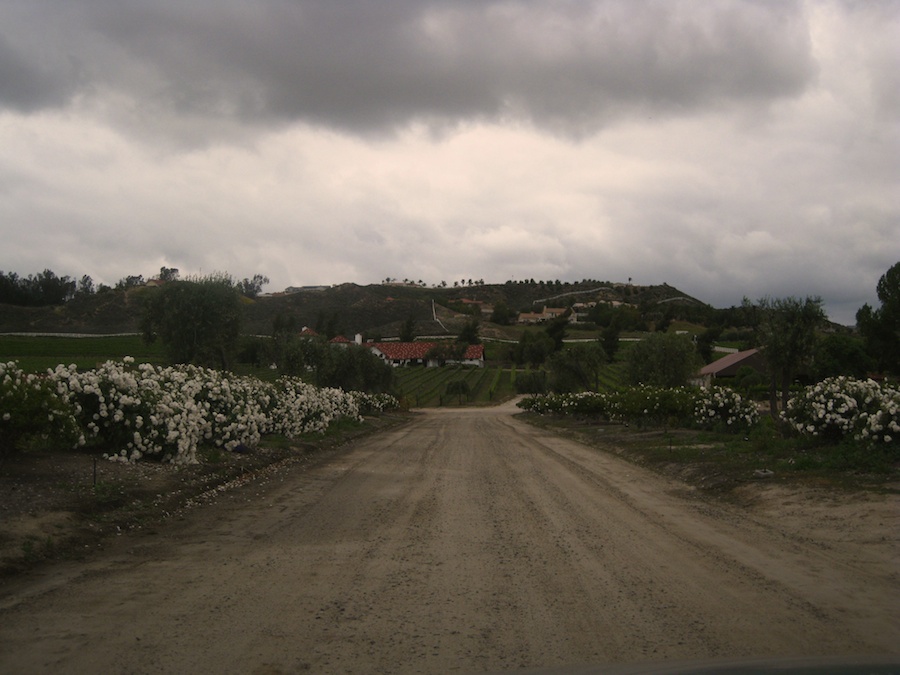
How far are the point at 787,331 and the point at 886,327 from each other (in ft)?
151

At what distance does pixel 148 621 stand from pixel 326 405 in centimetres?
2373

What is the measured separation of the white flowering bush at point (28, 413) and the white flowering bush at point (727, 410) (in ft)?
61.2

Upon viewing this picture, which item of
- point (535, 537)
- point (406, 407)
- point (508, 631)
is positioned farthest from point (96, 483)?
point (406, 407)

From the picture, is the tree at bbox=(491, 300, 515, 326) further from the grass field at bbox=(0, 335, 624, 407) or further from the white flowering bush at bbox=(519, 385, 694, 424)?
the white flowering bush at bbox=(519, 385, 694, 424)

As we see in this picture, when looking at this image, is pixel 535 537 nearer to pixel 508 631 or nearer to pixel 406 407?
pixel 508 631

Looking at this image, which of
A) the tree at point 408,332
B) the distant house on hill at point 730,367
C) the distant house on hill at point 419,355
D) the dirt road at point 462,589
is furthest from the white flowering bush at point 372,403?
the tree at point 408,332

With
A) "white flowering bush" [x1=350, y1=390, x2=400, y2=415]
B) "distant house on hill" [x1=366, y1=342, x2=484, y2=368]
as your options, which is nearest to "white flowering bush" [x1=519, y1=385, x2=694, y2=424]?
"white flowering bush" [x1=350, y1=390, x2=400, y2=415]

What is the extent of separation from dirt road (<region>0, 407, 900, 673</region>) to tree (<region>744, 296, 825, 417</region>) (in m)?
11.9

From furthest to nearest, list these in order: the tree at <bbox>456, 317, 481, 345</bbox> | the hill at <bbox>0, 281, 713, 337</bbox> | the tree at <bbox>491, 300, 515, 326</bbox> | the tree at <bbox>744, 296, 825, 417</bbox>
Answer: the tree at <bbox>491, 300, 515, 326</bbox>, the tree at <bbox>456, 317, 481, 345</bbox>, the hill at <bbox>0, 281, 713, 337</bbox>, the tree at <bbox>744, 296, 825, 417</bbox>

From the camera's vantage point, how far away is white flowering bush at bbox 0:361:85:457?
9.72m

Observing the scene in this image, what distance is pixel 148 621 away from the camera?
220 inches

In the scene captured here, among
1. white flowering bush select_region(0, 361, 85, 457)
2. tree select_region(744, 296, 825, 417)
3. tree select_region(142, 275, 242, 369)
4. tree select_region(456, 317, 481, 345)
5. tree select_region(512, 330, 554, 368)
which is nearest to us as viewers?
white flowering bush select_region(0, 361, 85, 457)

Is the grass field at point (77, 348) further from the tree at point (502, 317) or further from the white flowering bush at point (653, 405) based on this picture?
the tree at point (502, 317)

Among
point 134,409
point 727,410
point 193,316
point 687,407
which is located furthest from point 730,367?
point 134,409
